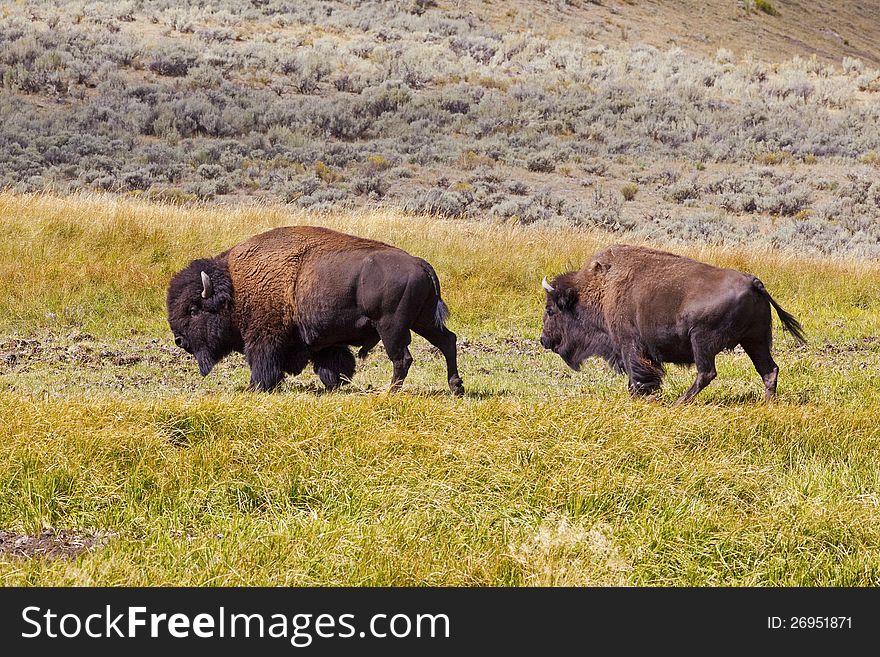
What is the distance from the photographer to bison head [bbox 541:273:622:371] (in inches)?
327

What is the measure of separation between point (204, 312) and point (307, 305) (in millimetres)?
1034

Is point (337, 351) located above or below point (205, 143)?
above

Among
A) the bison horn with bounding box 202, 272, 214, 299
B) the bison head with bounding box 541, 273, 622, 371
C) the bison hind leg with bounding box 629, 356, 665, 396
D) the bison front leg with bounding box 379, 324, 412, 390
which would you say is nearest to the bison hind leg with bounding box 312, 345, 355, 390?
the bison front leg with bounding box 379, 324, 412, 390

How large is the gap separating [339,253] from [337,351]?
914 mm

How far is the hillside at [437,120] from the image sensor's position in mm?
22953

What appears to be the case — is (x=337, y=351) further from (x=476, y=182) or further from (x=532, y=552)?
(x=476, y=182)

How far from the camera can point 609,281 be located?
8.14 meters

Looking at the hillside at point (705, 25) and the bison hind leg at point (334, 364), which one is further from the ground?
the hillside at point (705, 25)

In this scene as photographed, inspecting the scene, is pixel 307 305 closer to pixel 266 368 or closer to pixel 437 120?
pixel 266 368

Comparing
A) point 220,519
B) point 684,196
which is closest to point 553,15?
point 684,196

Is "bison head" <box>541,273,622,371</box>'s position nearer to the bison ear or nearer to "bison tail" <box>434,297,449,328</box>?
the bison ear

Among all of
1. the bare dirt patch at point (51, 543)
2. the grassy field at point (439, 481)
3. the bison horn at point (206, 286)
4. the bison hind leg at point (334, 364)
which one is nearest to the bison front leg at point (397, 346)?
the grassy field at point (439, 481)

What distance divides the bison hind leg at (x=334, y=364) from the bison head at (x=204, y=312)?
75 centimetres

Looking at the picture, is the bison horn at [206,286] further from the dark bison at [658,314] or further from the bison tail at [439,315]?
the dark bison at [658,314]
